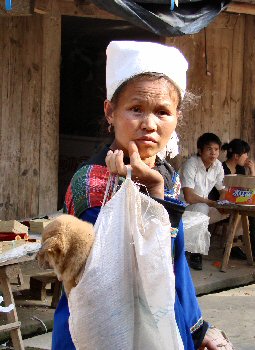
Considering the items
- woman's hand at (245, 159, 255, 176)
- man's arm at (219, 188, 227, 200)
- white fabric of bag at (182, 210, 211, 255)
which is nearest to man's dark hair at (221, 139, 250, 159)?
woman's hand at (245, 159, 255, 176)

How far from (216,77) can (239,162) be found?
113cm

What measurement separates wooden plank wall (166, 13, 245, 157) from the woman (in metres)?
6.14

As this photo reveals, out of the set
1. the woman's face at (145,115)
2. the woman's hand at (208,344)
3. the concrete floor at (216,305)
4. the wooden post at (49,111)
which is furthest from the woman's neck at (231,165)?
the woman's face at (145,115)

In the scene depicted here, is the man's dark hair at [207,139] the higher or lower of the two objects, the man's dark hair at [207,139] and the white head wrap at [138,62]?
the higher

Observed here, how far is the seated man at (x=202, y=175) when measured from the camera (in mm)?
7543

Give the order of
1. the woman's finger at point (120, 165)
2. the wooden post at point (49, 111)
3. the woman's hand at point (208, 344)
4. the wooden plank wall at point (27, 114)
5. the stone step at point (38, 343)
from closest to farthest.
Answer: the woman's finger at point (120, 165) < the woman's hand at point (208, 344) < the stone step at point (38, 343) < the wooden plank wall at point (27, 114) < the wooden post at point (49, 111)

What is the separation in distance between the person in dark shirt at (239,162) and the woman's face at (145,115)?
20.8 feet

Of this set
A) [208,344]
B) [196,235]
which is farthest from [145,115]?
[196,235]

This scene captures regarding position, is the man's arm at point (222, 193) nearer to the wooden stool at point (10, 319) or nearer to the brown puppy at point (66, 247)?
the wooden stool at point (10, 319)

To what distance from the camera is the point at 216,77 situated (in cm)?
808

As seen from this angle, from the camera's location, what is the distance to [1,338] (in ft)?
15.9

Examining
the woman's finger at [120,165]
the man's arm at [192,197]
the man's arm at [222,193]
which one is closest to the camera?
A: the woman's finger at [120,165]

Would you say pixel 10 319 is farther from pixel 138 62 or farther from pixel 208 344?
pixel 138 62

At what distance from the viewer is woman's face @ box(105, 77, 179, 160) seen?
65.3 inches
